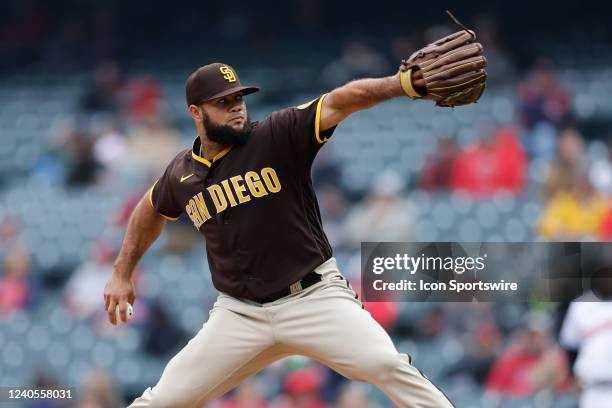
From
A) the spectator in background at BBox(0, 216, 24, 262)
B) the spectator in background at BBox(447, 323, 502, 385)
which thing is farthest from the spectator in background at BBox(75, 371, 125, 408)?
the spectator in background at BBox(447, 323, 502, 385)

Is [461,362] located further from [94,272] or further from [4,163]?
[4,163]

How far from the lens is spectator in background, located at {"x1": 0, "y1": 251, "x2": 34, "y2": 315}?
980cm

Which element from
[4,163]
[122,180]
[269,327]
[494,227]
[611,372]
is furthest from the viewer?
[4,163]

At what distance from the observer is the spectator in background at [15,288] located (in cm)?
980

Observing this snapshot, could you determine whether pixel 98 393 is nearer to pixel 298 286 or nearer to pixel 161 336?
pixel 161 336

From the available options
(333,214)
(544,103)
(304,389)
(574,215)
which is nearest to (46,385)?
(304,389)

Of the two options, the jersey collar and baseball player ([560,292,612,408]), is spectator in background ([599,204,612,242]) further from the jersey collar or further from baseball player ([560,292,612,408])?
the jersey collar

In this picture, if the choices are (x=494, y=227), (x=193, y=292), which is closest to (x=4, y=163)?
(x=193, y=292)

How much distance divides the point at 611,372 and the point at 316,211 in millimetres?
2679

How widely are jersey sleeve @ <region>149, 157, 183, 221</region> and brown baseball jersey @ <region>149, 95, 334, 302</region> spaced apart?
0.28m

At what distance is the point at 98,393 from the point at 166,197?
382 cm

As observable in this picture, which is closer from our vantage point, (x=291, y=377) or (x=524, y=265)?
(x=524, y=265)

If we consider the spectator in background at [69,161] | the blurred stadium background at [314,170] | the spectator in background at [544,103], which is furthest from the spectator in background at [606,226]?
the spectator in background at [69,161]

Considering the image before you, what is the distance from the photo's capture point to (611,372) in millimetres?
6098
